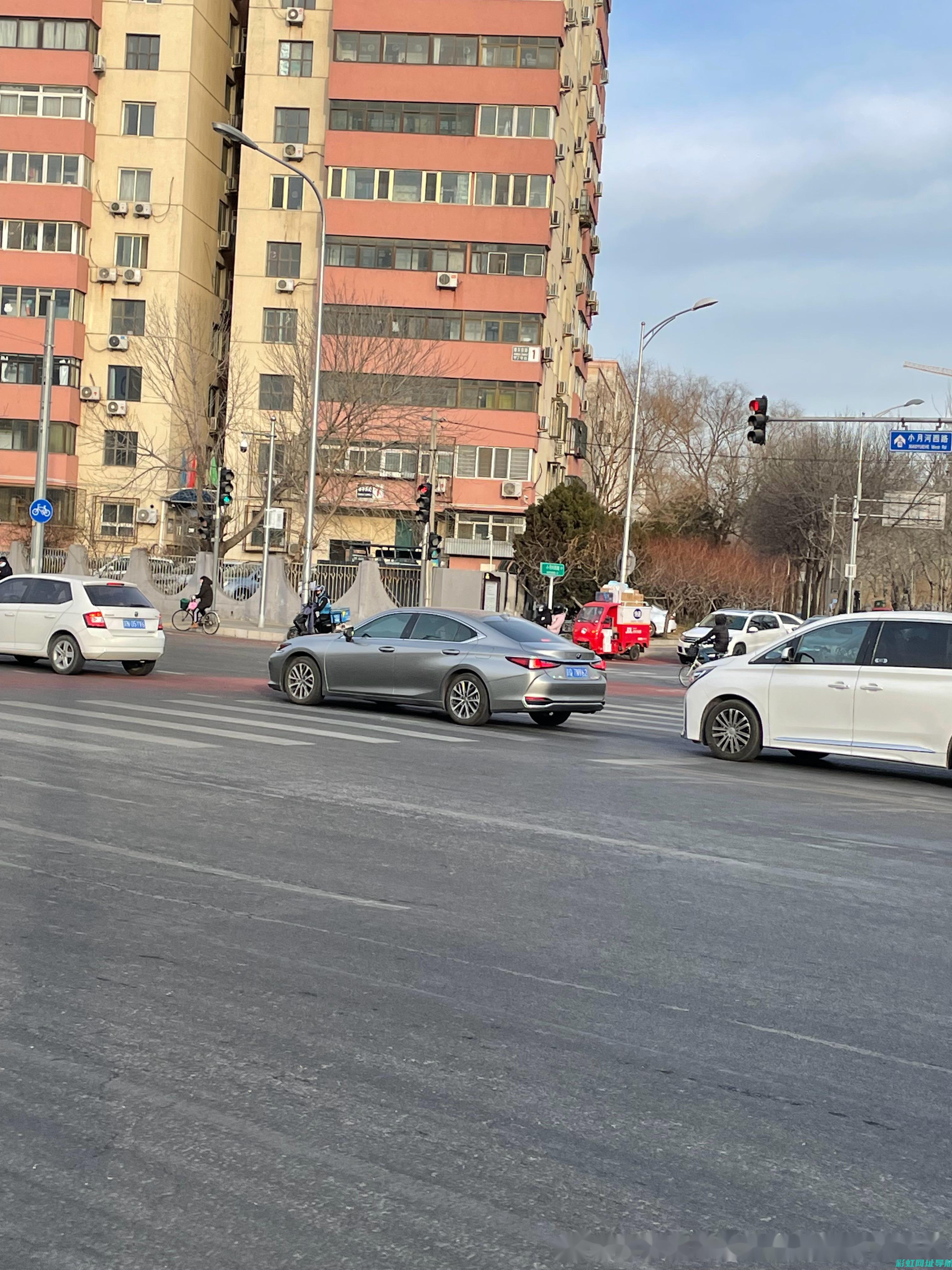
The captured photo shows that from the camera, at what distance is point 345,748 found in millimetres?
13930

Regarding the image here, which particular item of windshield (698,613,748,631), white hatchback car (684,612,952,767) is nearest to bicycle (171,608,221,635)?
windshield (698,613,748,631)

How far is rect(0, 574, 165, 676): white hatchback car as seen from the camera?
69.8 ft

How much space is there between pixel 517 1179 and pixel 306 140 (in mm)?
62383

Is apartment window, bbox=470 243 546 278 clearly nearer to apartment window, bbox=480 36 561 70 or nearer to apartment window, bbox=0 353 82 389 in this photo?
apartment window, bbox=480 36 561 70

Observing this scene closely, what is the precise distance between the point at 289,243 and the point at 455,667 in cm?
4771

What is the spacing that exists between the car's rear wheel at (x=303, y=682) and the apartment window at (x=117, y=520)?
44663mm

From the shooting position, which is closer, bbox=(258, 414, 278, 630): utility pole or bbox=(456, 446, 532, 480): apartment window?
bbox=(258, 414, 278, 630): utility pole

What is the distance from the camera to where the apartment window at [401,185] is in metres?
58.6

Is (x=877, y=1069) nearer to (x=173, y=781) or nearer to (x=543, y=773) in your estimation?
(x=173, y=781)

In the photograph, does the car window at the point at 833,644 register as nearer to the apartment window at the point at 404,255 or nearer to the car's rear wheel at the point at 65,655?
the car's rear wheel at the point at 65,655

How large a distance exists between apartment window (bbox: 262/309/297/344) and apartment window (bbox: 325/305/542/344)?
4.60 metres

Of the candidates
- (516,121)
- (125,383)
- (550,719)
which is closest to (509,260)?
(516,121)

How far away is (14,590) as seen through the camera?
2205cm

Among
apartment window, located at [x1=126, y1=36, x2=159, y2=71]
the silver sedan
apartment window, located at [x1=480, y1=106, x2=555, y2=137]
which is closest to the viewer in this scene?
the silver sedan
